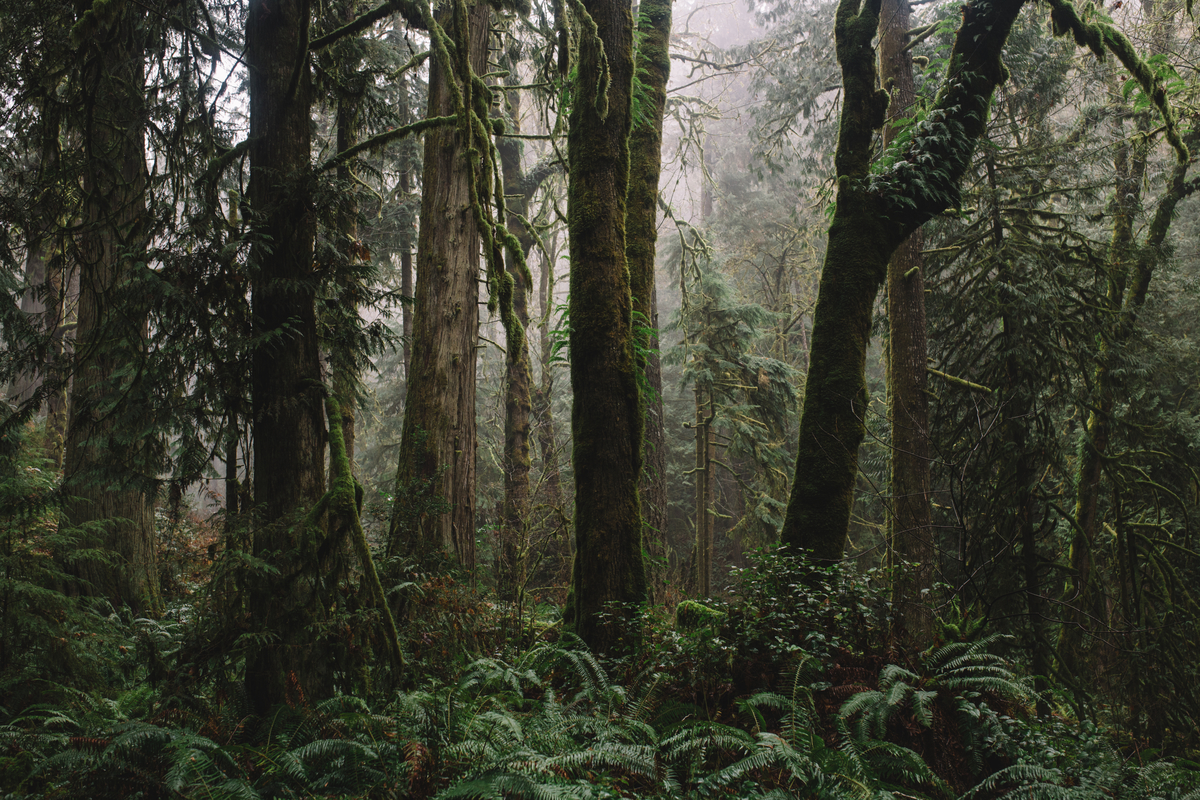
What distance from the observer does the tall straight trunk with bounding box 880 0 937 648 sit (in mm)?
7332

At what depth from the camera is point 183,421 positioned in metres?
3.33

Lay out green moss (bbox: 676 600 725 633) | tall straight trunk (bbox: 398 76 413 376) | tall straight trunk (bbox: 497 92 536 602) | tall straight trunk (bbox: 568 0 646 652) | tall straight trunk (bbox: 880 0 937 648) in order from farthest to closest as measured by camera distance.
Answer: tall straight trunk (bbox: 398 76 413 376), tall straight trunk (bbox: 497 92 536 602), tall straight trunk (bbox: 880 0 937 648), tall straight trunk (bbox: 568 0 646 652), green moss (bbox: 676 600 725 633)

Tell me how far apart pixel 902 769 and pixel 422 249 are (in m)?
5.76

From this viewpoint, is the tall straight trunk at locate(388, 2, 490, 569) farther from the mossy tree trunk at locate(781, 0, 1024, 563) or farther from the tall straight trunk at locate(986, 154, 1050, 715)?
the tall straight trunk at locate(986, 154, 1050, 715)

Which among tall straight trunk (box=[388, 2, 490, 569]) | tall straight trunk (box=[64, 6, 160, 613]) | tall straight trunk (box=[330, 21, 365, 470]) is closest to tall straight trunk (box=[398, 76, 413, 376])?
tall straight trunk (box=[64, 6, 160, 613])

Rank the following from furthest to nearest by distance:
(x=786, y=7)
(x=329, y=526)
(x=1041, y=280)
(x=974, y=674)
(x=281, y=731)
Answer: (x=786, y=7)
(x=1041, y=280)
(x=974, y=674)
(x=329, y=526)
(x=281, y=731)

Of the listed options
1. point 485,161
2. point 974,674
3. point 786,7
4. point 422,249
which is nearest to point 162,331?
point 485,161

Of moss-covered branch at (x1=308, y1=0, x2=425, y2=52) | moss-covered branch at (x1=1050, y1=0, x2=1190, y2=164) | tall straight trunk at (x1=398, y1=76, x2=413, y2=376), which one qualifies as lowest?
moss-covered branch at (x1=308, y1=0, x2=425, y2=52)

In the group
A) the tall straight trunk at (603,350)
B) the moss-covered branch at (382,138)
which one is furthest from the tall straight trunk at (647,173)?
the moss-covered branch at (382,138)

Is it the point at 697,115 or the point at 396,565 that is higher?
the point at 697,115

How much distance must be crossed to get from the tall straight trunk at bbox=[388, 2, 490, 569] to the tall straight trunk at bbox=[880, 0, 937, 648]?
4.66 m

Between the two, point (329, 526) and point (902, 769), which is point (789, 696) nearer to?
point (902, 769)

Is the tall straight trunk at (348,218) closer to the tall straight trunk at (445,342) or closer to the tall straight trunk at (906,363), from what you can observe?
the tall straight trunk at (445,342)

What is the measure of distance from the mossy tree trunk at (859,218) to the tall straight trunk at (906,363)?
1698 mm
